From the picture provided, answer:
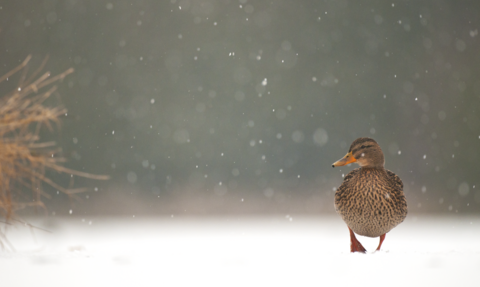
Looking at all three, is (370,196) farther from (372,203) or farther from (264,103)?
(264,103)

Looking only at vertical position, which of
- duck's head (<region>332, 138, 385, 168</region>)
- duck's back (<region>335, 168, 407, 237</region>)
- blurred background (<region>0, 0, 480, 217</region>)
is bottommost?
duck's back (<region>335, 168, 407, 237</region>)

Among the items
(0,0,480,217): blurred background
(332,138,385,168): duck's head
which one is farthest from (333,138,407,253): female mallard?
(0,0,480,217): blurred background

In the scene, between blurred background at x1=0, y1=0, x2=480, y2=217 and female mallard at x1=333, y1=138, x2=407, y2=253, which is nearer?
female mallard at x1=333, y1=138, x2=407, y2=253

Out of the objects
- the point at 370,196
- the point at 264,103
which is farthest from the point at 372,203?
the point at 264,103

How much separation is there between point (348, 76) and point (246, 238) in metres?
2.58

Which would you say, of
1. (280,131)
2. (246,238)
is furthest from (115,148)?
(246,238)

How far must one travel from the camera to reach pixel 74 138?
14.3ft

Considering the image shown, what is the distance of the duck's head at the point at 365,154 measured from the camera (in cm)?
187

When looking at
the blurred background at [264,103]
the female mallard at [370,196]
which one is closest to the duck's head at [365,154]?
the female mallard at [370,196]

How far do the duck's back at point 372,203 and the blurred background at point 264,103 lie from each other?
2589mm

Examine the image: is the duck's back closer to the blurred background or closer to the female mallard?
the female mallard

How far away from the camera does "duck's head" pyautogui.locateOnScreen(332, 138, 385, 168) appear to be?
187 centimetres

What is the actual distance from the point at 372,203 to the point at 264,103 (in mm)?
2950

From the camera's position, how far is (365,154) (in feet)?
6.23
